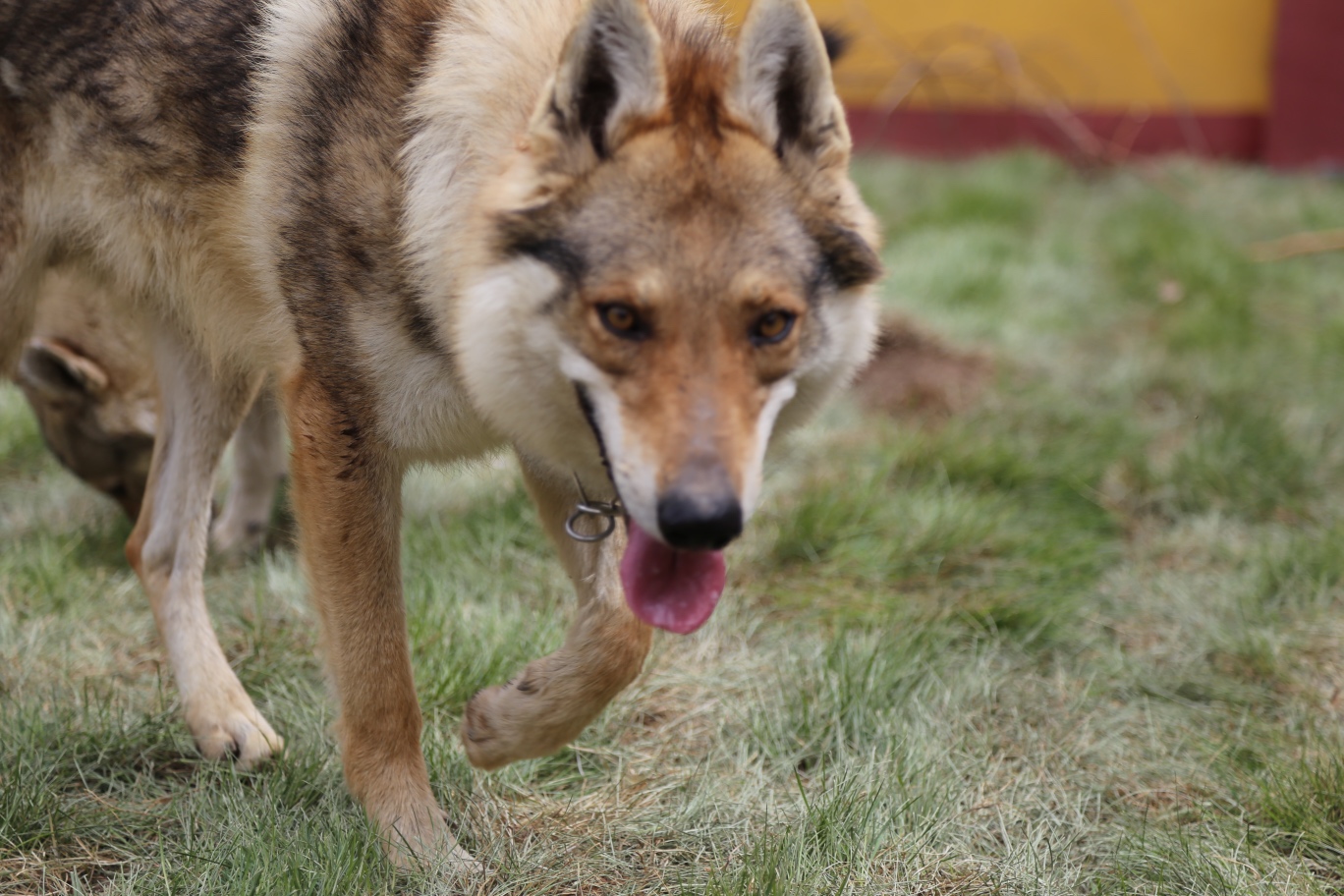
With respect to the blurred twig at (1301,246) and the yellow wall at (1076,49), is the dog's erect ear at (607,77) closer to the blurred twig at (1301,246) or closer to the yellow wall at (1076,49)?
the blurred twig at (1301,246)

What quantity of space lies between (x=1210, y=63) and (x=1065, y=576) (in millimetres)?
7691

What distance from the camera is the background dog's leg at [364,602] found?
276 centimetres

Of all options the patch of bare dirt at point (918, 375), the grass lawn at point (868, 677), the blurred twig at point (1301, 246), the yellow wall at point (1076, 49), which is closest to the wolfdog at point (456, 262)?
the grass lawn at point (868, 677)

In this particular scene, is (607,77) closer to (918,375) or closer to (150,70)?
(150,70)

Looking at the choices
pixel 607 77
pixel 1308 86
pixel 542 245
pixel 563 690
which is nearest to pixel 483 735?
pixel 563 690

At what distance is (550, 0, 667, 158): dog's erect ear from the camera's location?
7.37 ft

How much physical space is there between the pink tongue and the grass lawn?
55cm

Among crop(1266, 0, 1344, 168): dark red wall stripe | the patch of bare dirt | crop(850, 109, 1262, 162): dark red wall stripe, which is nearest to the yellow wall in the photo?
crop(850, 109, 1262, 162): dark red wall stripe

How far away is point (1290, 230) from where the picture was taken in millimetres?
8344

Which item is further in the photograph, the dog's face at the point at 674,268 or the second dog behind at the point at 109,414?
the second dog behind at the point at 109,414

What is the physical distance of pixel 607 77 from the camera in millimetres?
2326

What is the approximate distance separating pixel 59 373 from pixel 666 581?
9.06 ft

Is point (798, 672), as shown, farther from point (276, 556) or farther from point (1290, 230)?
point (1290, 230)

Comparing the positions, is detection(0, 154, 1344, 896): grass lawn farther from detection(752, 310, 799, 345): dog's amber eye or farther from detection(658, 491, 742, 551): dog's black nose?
detection(752, 310, 799, 345): dog's amber eye
